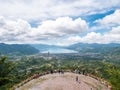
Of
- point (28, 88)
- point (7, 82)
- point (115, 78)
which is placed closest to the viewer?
point (115, 78)

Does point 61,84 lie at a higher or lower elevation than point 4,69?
lower

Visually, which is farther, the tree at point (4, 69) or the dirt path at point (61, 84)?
the tree at point (4, 69)

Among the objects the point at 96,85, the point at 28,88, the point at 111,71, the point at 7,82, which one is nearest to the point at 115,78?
the point at 111,71

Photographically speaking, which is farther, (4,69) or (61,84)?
(4,69)

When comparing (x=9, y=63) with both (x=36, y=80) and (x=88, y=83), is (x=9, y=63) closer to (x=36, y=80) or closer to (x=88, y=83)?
(x=36, y=80)

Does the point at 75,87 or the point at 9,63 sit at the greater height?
the point at 9,63

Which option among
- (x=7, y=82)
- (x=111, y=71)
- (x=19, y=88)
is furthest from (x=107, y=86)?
(x=7, y=82)

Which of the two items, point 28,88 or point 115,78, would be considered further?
point 28,88

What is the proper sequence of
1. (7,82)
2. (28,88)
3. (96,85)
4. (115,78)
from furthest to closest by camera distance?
(7,82), (96,85), (28,88), (115,78)

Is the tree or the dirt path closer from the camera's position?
the dirt path
